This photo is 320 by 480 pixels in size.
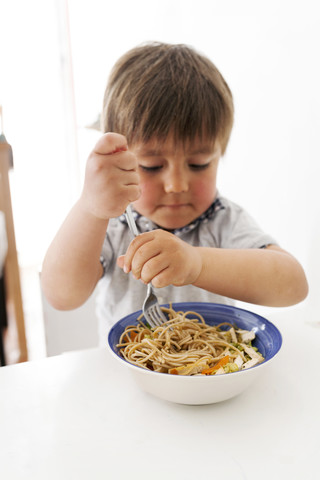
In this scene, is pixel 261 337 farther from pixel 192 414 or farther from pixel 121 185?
pixel 121 185

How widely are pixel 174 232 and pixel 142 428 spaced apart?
1.81ft

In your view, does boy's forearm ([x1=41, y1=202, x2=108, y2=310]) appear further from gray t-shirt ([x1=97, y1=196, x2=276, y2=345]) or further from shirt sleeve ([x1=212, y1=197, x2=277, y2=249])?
shirt sleeve ([x1=212, y1=197, x2=277, y2=249])

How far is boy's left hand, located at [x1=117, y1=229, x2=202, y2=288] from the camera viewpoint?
58cm

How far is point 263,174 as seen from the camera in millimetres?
1352

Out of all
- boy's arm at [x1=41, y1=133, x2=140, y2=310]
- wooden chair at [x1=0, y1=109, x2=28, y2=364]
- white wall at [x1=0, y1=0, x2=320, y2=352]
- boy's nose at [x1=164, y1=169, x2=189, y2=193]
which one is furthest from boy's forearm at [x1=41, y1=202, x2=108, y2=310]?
wooden chair at [x1=0, y1=109, x2=28, y2=364]

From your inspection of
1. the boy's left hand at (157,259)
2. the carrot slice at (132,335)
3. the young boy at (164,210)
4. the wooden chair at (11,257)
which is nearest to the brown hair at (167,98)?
the young boy at (164,210)

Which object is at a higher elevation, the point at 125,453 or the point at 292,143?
the point at 292,143

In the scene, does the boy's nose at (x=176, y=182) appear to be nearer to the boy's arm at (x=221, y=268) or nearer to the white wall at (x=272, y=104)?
the boy's arm at (x=221, y=268)

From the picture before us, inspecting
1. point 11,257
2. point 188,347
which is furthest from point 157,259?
point 11,257

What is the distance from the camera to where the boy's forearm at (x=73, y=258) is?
729mm

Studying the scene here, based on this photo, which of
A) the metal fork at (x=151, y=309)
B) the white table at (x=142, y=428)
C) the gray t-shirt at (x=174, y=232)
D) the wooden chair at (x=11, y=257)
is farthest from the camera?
the wooden chair at (x=11, y=257)

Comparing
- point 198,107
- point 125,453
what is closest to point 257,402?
point 125,453

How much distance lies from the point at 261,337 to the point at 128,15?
8.52 ft

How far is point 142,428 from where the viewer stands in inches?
18.7
